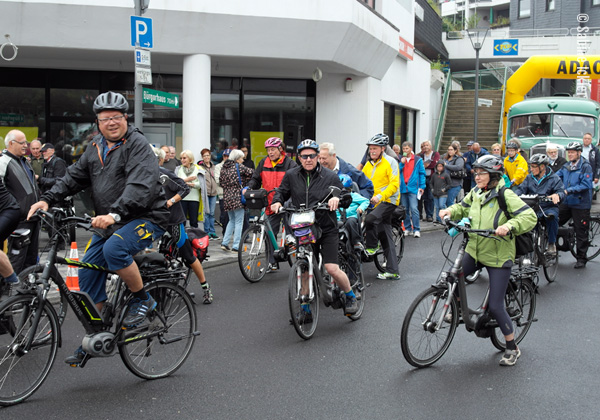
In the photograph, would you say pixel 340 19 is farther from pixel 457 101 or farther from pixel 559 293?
pixel 457 101

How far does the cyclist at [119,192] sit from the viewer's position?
15.7 ft

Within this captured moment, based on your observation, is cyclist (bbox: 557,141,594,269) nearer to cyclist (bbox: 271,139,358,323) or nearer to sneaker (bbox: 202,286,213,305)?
cyclist (bbox: 271,139,358,323)

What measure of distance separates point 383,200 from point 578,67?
17155 mm

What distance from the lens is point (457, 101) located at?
3234 centimetres

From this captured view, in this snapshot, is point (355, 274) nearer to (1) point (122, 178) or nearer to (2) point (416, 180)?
(1) point (122, 178)

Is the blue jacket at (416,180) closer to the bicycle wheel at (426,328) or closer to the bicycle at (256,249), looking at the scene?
the bicycle at (256,249)

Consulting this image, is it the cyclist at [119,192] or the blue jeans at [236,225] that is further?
the blue jeans at [236,225]

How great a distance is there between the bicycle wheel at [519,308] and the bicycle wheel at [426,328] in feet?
2.06

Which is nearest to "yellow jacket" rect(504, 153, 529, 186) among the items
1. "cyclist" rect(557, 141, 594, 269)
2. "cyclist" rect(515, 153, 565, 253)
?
"cyclist" rect(557, 141, 594, 269)

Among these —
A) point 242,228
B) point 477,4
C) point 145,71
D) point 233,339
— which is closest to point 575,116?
point 242,228

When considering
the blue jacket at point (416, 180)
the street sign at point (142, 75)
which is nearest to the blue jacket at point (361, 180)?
the street sign at point (142, 75)

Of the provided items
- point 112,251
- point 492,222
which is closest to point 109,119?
point 112,251

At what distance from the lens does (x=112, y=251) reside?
4.70 metres

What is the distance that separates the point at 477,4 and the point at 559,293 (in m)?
57.1
